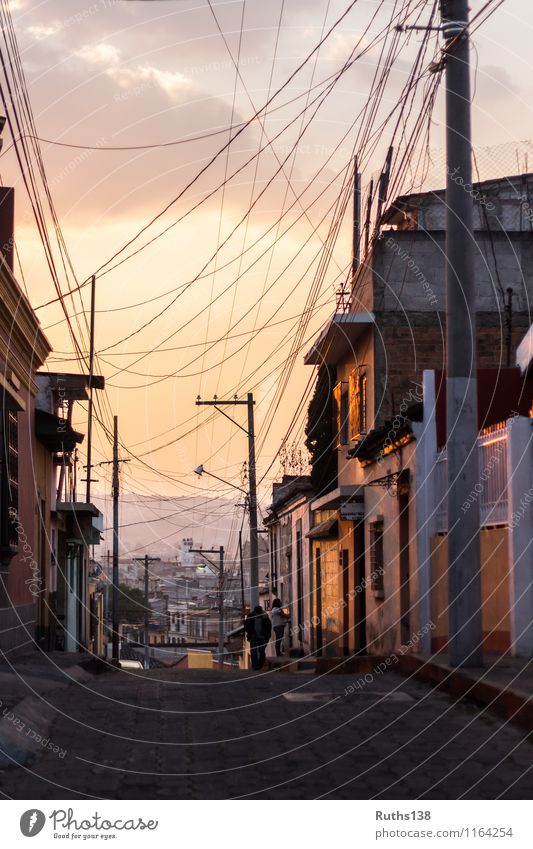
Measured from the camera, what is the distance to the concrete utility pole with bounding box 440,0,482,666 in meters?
11.0

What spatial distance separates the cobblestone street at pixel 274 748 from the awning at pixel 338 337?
12452mm

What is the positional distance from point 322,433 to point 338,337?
5.72 m

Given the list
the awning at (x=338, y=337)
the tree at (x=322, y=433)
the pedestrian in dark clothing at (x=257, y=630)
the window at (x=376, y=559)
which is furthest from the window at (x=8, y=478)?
the tree at (x=322, y=433)

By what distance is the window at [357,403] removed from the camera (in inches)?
947

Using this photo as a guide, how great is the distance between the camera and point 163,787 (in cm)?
615

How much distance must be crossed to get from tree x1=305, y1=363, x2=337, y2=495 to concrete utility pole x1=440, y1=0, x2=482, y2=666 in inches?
677

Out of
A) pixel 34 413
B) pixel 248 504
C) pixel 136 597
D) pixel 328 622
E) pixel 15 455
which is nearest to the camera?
pixel 15 455

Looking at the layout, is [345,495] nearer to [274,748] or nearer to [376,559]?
[376,559]

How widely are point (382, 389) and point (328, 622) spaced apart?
27.9 feet

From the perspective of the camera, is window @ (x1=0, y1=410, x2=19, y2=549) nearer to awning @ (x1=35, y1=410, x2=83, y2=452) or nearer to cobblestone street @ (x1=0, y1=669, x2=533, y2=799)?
cobblestone street @ (x1=0, y1=669, x2=533, y2=799)

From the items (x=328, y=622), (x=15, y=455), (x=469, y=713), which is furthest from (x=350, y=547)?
(x=469, y=713)

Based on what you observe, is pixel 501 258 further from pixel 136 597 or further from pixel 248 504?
pixel 136 597

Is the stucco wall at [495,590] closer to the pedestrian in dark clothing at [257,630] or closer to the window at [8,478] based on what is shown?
the window at [8,478]

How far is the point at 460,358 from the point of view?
442 inches
